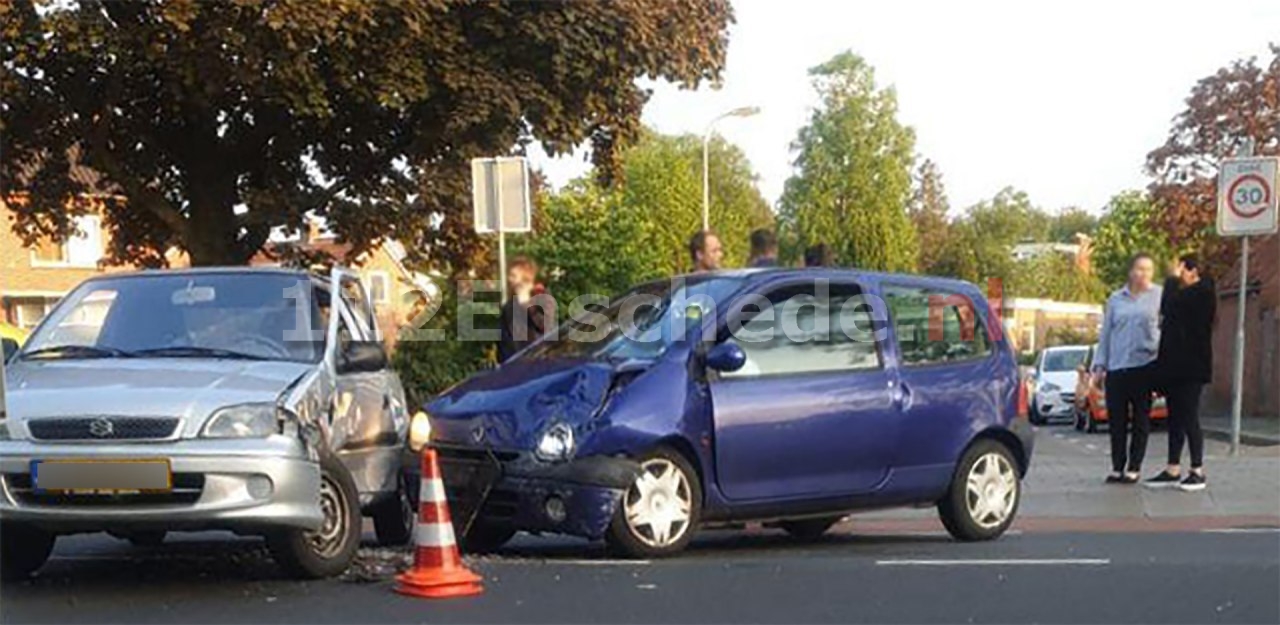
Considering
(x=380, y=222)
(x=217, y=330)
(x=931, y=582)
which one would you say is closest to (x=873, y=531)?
(x=931, y=582)

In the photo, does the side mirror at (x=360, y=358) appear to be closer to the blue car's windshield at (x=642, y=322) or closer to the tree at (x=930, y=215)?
the blue car's windshield at (x=642, y=322)

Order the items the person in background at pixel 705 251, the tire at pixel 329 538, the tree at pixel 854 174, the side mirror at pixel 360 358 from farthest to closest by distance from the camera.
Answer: the tree at pixel 854 174 < the person in background at pixel 705 251 < the side mirror at pixel 360 358 < the tire at pixel 329 538

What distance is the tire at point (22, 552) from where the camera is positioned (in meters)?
7.56

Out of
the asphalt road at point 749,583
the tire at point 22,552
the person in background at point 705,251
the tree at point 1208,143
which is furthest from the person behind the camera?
the tree at point 1208,143

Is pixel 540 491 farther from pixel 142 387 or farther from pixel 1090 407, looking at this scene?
pixel 1090 407

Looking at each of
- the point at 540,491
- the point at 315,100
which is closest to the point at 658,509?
the point at 540,491

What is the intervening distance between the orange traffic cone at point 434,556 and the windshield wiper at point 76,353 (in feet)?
5.90

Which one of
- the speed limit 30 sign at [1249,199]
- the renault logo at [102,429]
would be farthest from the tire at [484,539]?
the speed limit 30 sign at [1249,199]

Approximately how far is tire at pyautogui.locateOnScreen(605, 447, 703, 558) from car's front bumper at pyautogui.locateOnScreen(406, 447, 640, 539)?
117 mm

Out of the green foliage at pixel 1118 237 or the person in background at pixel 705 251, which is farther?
the green foliage at pixel 1118 237

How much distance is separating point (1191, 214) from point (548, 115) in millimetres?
21287

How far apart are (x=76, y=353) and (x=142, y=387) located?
1.13 metres

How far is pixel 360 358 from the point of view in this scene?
27.1 ft

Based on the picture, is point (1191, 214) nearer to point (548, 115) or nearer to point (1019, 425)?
point (548, 115)
